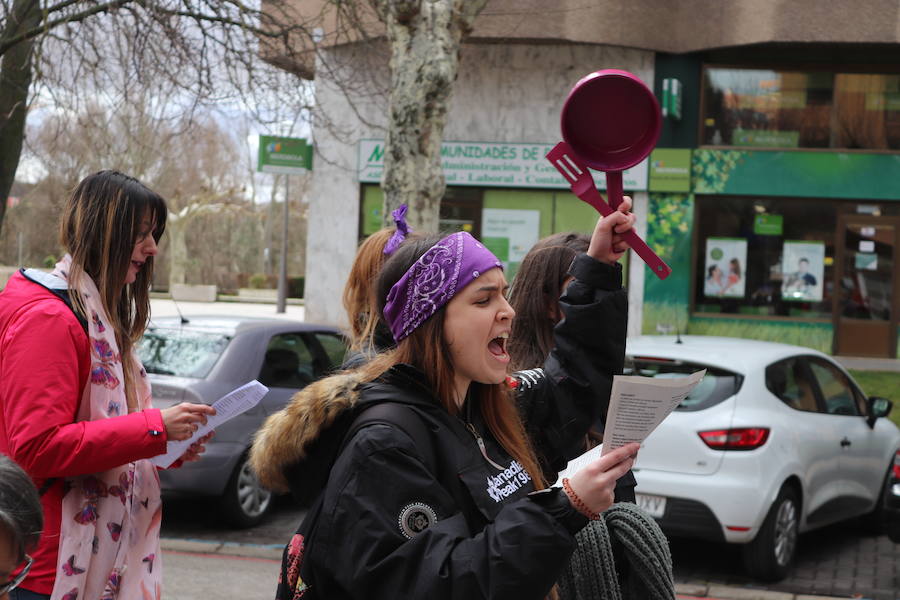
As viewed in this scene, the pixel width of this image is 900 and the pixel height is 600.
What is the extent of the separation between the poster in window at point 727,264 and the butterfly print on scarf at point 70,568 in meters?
17.9

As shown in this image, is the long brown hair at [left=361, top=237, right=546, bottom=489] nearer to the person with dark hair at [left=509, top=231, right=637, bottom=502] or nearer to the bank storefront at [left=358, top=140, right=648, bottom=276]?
the person with dark hair at [left=509, top=231, right=637, bottom=502]

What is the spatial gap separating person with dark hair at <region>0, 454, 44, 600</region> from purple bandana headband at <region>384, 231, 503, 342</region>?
82cm

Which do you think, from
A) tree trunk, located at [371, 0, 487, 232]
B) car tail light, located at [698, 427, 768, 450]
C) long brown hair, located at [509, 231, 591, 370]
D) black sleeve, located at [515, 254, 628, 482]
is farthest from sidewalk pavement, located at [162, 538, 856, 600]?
black sleeve, located at [515, 254, 628, 482]

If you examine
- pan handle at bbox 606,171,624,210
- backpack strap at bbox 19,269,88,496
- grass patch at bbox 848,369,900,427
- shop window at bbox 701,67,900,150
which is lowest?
grass patch at bbox 848,369,900,427

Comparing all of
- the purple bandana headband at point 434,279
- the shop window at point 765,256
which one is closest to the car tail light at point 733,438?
the purple bandana headband at point 434,279

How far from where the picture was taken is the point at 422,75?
8578 millimetres

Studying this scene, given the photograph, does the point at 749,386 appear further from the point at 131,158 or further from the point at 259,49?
the point at 131,158

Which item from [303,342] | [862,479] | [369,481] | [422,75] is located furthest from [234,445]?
[369,481]

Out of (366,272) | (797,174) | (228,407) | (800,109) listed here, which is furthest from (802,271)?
(228,407)

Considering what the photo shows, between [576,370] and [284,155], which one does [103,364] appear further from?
[284,155]

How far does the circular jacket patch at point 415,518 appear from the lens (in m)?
1.90

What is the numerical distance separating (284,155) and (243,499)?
1373cm

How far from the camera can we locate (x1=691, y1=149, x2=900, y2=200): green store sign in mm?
18844

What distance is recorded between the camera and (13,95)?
1056 centimetres
